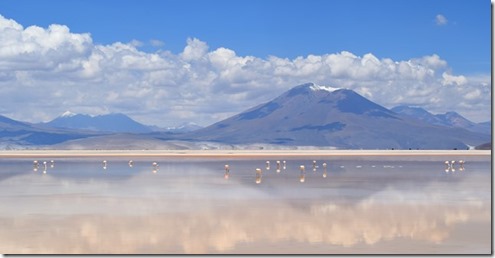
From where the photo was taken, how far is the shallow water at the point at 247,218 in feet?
99.3

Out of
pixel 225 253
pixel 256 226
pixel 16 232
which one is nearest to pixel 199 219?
pixel 256 226

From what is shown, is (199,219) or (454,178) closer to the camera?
(199,219)

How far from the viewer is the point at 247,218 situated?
40250 millimetres

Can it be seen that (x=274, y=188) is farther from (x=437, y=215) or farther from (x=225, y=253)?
(x=225, y=253)

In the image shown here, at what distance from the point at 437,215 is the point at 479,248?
12691 mm

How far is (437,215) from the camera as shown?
41.9m

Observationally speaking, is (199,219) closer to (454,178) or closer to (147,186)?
(147,186)

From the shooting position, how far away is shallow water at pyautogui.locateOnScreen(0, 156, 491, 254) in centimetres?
3028

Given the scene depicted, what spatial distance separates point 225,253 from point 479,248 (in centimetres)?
916

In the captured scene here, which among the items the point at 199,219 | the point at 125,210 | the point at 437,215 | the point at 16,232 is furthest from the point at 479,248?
the point at 125,210

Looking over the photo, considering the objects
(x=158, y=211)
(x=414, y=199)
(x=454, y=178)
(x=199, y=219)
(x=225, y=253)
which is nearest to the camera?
(x=225, y=253)

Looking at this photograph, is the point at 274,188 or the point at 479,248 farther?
the point at 274,188

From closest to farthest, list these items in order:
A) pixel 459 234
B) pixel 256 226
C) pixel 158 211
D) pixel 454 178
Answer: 1. pixel 459 234
2. pixel 256 226
3. pixel 158 211
4. pixel 454 178

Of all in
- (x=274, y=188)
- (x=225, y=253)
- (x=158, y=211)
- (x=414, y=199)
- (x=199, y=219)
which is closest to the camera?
(x=225, y=253)
